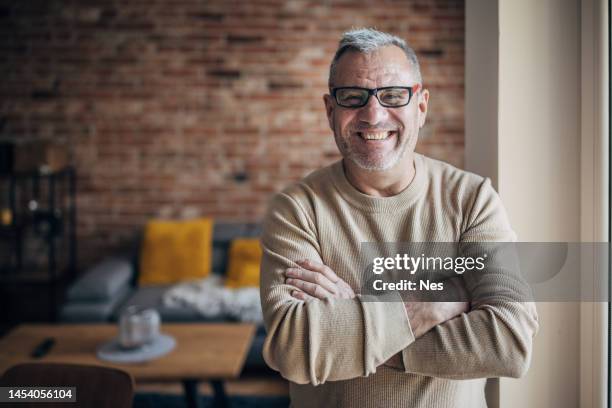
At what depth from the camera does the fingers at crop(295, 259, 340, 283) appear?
128cm

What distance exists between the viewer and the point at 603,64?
141 cm

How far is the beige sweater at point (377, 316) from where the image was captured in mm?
1170

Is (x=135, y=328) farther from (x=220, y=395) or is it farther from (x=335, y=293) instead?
(x=335, y=293)

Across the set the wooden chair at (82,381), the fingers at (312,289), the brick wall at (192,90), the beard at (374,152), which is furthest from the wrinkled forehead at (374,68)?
the brick wall at (192,90)

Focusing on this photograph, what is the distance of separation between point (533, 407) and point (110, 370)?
1153 millimetres

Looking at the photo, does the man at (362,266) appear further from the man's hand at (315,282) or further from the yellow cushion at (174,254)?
the yellow cushion at (174,254)

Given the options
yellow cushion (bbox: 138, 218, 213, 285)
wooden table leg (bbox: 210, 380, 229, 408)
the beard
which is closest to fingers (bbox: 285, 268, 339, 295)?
the beard

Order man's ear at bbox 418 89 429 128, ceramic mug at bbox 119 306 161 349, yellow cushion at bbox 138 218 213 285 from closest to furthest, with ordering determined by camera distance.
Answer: man's ear at bbox 418 89 429 128 < ceramic mug at bbox 119 306 161 349 < yellow cushion at bbox 138 218 213 285

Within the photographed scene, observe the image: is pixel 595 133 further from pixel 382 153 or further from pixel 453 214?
pixel 382 153

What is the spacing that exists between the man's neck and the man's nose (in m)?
0.12

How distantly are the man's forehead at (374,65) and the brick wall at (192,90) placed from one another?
3039 mm

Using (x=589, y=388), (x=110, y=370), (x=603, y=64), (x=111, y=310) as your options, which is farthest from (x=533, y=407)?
(x=111, y=310)

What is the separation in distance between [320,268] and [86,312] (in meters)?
2.63

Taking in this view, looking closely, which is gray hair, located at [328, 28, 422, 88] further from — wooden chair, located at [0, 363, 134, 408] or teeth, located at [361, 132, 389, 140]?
wooden chair, located at [0, 363, 134, 408]
